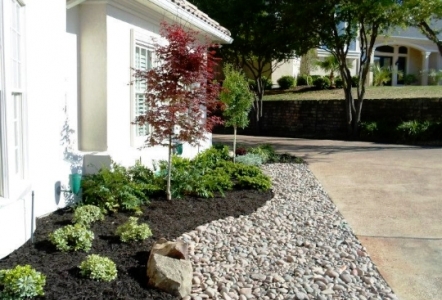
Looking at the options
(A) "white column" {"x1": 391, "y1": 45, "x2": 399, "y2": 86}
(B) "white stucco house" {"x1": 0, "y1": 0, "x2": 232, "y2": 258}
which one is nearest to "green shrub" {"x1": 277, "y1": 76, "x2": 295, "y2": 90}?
(A) "white column" {"x1": 391, "y1": 45, "x2": 399, "y2": 86}

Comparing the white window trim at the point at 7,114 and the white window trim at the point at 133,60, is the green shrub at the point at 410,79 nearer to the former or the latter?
the white window trim at the point at 133,60

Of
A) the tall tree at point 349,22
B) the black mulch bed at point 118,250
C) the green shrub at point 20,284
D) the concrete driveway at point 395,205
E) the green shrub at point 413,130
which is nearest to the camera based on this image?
the green shrub at point 20,284

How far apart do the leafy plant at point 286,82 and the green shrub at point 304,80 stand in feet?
1.95

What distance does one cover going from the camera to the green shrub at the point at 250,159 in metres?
12.2

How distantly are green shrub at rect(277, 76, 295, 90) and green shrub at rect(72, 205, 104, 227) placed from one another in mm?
24927

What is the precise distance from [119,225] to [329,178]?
6.25 m

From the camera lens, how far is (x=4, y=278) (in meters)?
4.09

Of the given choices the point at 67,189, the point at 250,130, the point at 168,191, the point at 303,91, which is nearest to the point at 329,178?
the point at 168,191

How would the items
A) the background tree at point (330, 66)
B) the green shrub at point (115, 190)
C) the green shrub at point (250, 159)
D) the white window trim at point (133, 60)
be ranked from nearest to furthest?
1. the green shrub at point (115, 190)
2. the white window trim at point (133, 60)
3. the green shrub at point (250, 159)
4. the background tree at point (330, 66)

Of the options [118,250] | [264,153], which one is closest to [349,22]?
[264,153]

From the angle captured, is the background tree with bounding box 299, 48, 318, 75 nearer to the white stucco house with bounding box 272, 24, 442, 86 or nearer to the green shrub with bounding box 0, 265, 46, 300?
the white stucco house with bounding box 272, 24, 442, 86

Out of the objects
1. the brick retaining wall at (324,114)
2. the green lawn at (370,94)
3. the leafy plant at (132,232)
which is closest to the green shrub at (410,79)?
the green lawn at (370,94)

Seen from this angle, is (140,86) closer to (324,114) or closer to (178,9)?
(178,9)

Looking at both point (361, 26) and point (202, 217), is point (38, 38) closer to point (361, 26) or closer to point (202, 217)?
point (202, 217)
